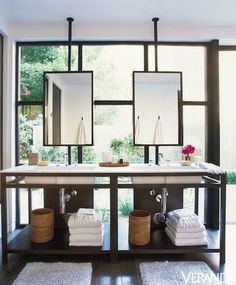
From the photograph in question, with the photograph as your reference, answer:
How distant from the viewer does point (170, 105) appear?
106 inches

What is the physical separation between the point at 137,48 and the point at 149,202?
1.75 meters

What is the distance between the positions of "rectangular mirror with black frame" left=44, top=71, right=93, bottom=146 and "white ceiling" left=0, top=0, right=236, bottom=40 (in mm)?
587

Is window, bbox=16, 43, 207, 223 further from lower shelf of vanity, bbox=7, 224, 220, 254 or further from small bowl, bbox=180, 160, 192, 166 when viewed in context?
lower shelf of vanity, bbox=7, 224, 220, 254

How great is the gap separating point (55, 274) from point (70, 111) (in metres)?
1.57

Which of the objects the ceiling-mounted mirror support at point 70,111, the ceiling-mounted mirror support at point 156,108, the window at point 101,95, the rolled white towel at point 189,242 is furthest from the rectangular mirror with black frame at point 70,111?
the rolled white towel at point 189,242

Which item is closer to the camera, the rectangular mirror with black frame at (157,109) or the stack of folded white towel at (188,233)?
the stack of folded white towel at (188,233)

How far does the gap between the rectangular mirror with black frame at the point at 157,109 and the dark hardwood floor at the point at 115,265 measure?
115 centimetres

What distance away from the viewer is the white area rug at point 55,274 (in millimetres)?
1770

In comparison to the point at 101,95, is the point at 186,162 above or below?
below

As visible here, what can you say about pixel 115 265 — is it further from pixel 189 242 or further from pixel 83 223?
pixel 189 242

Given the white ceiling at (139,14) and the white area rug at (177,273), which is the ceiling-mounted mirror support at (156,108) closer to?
the white ceiling at (139,14)

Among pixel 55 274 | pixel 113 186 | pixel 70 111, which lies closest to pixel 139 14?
pixel 70 111

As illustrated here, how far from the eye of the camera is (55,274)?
1870mm

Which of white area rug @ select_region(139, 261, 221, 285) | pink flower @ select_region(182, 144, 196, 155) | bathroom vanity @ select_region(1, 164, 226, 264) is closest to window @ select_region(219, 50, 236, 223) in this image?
pink flower @ select_region(182, 144, 196, 155)
